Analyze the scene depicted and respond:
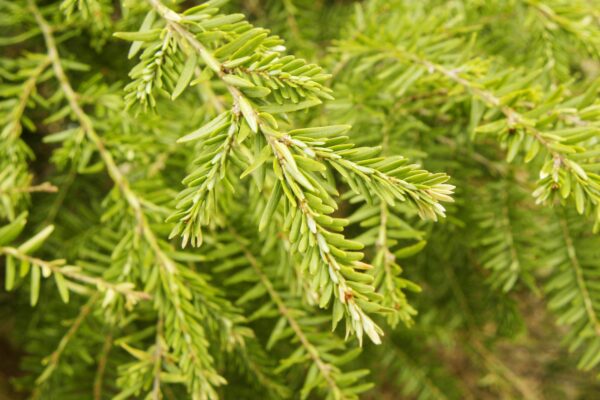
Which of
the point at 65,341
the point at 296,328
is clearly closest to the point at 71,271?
the point at 65,341

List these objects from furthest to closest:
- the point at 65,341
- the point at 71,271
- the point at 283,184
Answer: the point at 65,341 → the point at 71,271 → the point at 283,184

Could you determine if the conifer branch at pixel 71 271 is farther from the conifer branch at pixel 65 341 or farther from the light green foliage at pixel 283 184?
the conifer branch at pixel 65 341

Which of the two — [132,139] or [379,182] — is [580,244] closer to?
[379,182]

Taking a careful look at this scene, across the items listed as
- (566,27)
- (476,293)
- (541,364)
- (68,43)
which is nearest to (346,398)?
(476,293)

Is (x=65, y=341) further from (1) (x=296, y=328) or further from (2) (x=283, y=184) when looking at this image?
A: (2) (x=283, y=184)

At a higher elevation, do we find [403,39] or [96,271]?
[403,39]

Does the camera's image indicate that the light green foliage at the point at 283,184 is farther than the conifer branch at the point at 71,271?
No

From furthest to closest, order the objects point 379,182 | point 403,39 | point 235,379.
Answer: point 235,379, point 403,39, point 379,182

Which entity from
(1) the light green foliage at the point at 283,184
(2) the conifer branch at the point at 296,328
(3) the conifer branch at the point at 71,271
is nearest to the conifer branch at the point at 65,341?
→ (1) the light green foliage at the point at 283,184
